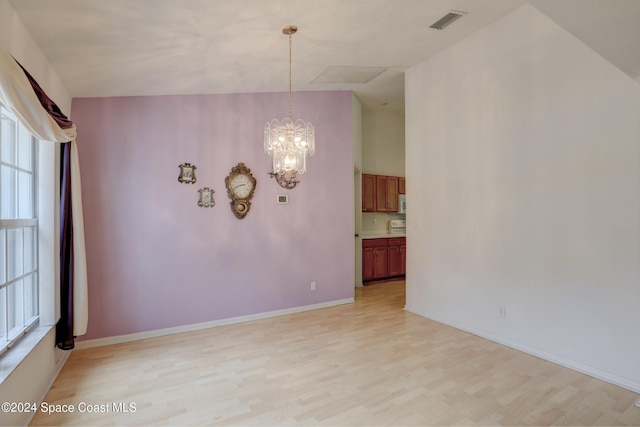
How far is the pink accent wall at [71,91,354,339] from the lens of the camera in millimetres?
3807

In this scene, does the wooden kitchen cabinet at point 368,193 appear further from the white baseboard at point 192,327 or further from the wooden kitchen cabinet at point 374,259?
the white baseboard at point 192,327

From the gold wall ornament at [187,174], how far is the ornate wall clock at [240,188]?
0.41 meters

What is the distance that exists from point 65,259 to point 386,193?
5.63m

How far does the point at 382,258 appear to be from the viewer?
698 centimetres

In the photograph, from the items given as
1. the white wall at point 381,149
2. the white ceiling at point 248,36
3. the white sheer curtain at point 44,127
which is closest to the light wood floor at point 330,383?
the white sheer curtain at point 44,127

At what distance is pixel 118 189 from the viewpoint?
3861 millimetres

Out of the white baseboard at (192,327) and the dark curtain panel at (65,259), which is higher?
the dark curtain panel at (65,259)

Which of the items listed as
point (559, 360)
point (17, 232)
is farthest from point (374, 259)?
point (17, 232)

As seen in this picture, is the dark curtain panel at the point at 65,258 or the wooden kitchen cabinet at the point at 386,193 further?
the wooden kitchen cabinet at the point at 386,193

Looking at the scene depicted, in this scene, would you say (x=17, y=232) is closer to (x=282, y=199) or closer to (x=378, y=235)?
(x=282, y=199)

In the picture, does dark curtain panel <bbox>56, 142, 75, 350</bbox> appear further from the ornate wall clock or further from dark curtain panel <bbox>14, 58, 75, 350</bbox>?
the ornate wall clock

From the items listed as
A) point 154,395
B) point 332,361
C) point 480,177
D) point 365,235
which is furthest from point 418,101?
point 154,395

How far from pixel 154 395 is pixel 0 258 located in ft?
4.81

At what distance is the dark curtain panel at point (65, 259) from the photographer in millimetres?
3002
